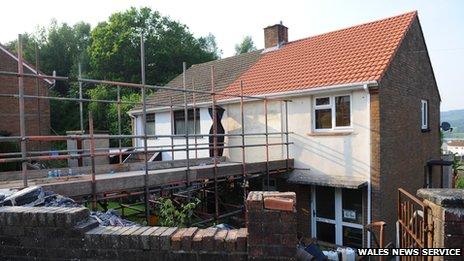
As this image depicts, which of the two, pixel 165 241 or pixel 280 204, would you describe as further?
pixel 165 241

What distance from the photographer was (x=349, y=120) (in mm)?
10266

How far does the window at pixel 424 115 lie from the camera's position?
12.9 m

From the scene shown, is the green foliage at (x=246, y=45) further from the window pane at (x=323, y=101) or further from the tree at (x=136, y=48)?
the window pane at (x=323, y=101)

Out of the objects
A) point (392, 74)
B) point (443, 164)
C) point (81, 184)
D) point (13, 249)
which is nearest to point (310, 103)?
point (392, 74)

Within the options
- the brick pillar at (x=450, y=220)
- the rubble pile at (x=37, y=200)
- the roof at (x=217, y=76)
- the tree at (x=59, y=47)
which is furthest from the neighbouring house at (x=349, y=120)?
the tree at (x=59, y=47)

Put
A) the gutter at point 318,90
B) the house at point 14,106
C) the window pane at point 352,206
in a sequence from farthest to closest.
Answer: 1. the house at point 14,106
2. the window pane at point 352,206
3. the gutter at point 318,90

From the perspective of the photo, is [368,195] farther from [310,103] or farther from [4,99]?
[4,99]

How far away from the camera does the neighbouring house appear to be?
32.3 ft

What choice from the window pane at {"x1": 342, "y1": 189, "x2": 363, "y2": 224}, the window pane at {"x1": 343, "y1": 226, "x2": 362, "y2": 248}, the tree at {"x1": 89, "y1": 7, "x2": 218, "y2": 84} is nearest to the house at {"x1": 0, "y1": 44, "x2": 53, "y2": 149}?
the tree at {"x1": 89, "y1": 7, "x2": 218, "y2": 84}

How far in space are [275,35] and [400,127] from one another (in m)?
7.49

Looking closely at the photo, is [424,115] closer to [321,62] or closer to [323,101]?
[321,62]

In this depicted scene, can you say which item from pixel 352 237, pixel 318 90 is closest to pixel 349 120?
pixel 318 90

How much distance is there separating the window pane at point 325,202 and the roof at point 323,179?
1.57 ft

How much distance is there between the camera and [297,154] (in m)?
11.5
